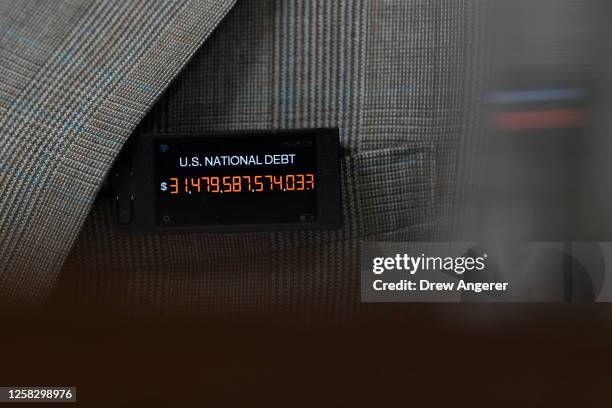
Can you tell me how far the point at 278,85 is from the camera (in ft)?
1.66

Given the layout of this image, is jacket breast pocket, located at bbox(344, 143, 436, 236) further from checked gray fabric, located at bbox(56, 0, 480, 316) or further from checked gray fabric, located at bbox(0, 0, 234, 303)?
checked gray fabric, located at bbox(0, 0, 234, 303)

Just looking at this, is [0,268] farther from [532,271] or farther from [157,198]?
[532,271]

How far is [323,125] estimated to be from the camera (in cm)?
50

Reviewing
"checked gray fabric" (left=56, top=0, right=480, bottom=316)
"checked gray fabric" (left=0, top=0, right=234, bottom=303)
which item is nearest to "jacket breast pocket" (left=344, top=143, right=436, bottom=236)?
"checked gray fabric" (left=56, top=0, right=480, bottom=316)

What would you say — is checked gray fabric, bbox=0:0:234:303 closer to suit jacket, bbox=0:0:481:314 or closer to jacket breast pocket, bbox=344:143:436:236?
suit jacket, bbox=0:0:481:314

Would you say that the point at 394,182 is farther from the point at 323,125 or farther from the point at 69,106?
the point at 69,106

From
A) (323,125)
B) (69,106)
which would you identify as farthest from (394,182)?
(69,106)

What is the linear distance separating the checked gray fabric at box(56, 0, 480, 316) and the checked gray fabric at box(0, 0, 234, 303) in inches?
1.1

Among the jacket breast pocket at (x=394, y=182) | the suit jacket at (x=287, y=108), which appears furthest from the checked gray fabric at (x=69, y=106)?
the jacket breast pocket at (x=394, y=182)

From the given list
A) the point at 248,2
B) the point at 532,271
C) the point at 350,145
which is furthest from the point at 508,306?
the point at 248,2

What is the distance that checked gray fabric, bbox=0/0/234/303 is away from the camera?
457 millimetres

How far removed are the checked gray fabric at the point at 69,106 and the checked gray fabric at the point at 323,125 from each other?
3cm

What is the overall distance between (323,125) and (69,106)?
154 millimetres

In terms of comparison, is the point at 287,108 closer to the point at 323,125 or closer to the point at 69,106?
the point at 323,125
